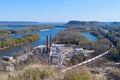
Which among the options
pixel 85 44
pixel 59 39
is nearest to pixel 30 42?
pixel 59 39

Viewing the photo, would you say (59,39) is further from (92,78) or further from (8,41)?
(92,78)

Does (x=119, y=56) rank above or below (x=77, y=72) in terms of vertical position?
below

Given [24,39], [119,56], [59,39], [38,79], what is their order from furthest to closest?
[59,39] < [24,39] < [119,56] < [38,79]

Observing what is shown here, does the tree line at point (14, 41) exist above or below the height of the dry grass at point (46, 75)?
below

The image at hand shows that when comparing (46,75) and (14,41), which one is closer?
(46,75)

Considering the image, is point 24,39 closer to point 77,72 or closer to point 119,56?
point 119,56

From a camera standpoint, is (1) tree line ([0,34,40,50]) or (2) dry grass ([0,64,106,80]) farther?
(1) tree line ([0,34,40,50])

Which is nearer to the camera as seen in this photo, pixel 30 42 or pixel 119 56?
pixel 119 56

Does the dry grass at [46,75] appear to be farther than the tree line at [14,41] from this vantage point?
No

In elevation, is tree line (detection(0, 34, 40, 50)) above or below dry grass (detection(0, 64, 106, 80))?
below

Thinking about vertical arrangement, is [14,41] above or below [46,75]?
below

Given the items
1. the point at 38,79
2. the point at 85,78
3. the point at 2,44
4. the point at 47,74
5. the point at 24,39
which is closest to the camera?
the point at 85,78
